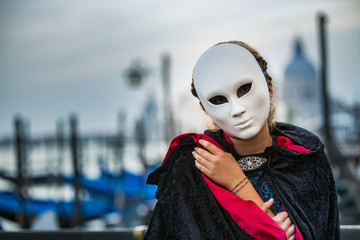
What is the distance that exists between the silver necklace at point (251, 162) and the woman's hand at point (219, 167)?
7 cm

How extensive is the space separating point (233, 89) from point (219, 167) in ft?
0.90

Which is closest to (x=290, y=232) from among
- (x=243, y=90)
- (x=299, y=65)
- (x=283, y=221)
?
(x=283, y=221)

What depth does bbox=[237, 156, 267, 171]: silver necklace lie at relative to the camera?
5.43ft

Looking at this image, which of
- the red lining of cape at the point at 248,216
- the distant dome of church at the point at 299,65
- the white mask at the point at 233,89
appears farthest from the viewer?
the distant dome of church at the point at 299,65

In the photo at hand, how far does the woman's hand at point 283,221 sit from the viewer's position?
58.9 inches

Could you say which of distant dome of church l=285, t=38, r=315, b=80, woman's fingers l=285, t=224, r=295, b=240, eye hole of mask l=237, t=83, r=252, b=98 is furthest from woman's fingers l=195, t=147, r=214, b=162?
distant dome of church l=285, t=38, r=315, b=80

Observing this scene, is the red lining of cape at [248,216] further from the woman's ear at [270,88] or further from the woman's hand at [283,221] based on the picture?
the woman's ear at [270,88]

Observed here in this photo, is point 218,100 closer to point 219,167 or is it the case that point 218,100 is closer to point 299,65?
point 219,167

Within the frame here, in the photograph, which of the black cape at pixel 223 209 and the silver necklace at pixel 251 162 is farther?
the silver necklace at pixel 251 162

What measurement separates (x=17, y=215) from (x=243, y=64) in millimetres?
9102

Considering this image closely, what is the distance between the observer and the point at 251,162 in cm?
167

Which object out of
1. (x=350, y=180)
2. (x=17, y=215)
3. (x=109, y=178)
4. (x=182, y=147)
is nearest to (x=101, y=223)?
(x=17, y=215)

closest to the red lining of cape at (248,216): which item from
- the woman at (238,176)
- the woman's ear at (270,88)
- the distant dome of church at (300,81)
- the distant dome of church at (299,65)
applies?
the woman at (238,176)

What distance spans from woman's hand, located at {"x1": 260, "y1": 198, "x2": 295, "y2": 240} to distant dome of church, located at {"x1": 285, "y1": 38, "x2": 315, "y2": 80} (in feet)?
304
